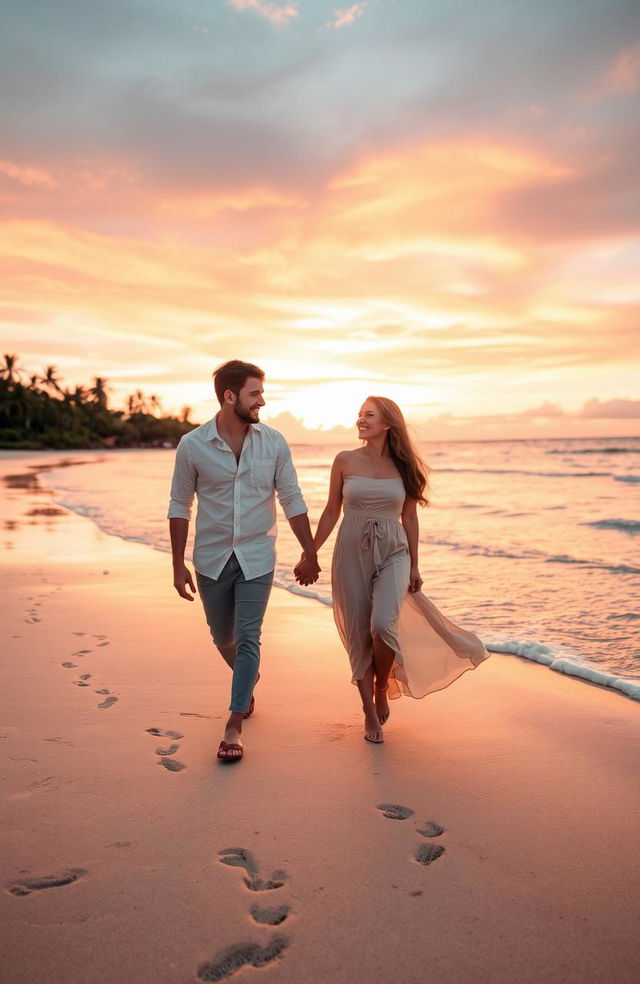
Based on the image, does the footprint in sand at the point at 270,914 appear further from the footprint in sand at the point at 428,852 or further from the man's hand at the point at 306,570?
the man's hand at the point at 306,570

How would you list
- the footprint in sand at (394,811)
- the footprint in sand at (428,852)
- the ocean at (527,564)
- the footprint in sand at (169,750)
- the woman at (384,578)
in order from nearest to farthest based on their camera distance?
the footprint in sand at (428,852) → the footprint in sand at (394,811) → the footprint in sand at (169,750) → the woman at (384,578) → the ocean at (527,564)

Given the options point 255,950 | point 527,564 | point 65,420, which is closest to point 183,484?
point 255,950

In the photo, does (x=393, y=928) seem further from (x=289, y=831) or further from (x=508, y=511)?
(x=508, y=511)

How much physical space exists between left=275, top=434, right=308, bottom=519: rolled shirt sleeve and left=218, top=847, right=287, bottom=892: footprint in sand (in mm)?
1831

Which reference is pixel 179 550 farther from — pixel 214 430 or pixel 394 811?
pixel 394 811

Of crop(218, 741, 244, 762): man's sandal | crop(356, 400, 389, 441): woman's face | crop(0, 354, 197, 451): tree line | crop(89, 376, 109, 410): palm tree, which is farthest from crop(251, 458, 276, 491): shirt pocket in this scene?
crop(89, 376, 109, 410): palm tree

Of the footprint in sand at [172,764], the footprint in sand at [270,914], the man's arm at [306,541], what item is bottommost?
the footprint in sand at [172,764]

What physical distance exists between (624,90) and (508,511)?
981 cm

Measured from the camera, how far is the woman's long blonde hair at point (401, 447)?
14.1ft

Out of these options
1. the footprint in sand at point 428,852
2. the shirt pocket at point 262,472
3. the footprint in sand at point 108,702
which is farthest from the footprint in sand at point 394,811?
the footprint in sand at point 108,702

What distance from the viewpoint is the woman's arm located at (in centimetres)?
429

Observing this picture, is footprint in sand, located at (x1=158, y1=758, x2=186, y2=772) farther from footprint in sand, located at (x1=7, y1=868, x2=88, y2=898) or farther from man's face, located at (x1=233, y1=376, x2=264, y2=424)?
man's face, located at (x1=233, y1=376, x2=264, y2=424)

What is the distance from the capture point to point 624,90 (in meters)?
10.5

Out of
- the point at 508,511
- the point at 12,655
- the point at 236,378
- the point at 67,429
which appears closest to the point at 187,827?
the point at 236,378
